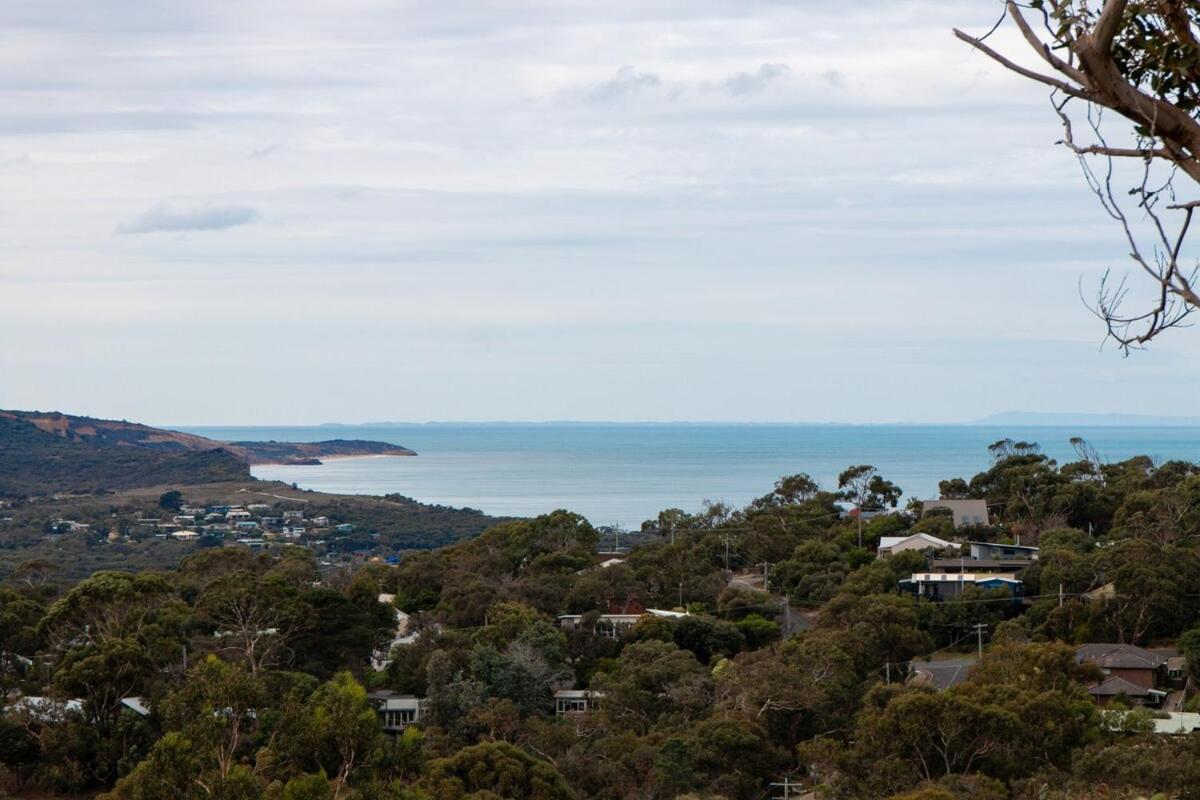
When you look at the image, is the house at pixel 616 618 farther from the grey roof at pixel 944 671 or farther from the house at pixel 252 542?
the house at pixel 252 542

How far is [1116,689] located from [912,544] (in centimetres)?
1149

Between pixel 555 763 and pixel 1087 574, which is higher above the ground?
pixel 1087 574

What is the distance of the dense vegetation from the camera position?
1573 cm

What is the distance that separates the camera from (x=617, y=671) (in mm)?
24000

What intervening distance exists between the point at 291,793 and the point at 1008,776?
8.44 metres

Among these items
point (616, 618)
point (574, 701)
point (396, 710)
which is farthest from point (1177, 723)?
point (616, 618)

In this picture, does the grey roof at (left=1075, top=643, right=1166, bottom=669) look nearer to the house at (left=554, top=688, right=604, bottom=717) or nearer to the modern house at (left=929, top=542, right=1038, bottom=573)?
the modern house at (left=929, top=542, right=1038, bottom=573)

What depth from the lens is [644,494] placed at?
107312 mm

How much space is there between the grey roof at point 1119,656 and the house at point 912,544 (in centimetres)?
850

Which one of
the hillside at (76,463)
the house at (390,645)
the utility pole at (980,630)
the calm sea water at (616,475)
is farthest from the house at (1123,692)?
the hillside at (76,463)

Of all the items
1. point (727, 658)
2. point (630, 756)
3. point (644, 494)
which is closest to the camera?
point (630, 756)

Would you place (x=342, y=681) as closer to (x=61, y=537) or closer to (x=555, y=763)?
(x=555, y=763)

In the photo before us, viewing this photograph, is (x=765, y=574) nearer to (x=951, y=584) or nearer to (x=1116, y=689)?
(x=951, y=584)

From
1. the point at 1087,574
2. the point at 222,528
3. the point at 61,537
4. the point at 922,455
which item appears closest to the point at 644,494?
the point at 222,528
